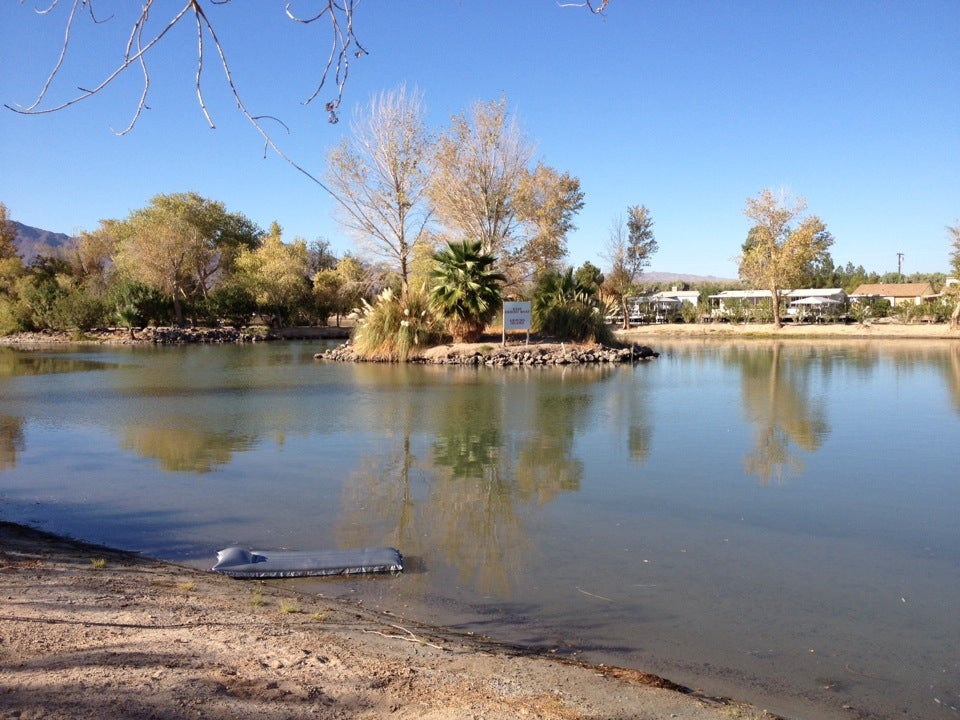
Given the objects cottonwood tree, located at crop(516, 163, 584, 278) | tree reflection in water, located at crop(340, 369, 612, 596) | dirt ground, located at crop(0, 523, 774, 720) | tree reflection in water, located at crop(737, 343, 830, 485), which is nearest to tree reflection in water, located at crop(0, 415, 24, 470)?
tree reflection in water, located at crop(340, 369, 612, 596)

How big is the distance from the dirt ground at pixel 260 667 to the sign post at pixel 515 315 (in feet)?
79.0

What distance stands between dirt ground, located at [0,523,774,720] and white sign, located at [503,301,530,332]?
24092 mm

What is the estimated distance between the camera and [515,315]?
2881 centimetres

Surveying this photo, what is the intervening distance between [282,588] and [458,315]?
23920 mm

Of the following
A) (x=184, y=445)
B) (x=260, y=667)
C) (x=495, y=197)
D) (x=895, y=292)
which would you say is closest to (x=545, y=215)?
(x=495, y=197)

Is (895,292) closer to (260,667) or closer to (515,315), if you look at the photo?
(515,315)

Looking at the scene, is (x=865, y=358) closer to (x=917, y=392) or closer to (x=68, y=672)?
(x=917, y=392)

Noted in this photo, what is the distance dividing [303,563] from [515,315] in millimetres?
23325

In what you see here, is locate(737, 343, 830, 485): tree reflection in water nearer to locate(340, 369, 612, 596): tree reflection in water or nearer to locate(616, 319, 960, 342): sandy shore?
locate(340, 369, 612, 596): tree reflection in water

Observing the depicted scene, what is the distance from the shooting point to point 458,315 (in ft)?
95.5

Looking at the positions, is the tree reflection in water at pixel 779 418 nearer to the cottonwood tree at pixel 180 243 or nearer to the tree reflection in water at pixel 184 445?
the tree reflection in water at pixel 184 445

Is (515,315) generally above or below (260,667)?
above

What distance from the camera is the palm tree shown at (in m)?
28.3

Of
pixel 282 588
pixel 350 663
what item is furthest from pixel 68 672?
pixel 282 588
